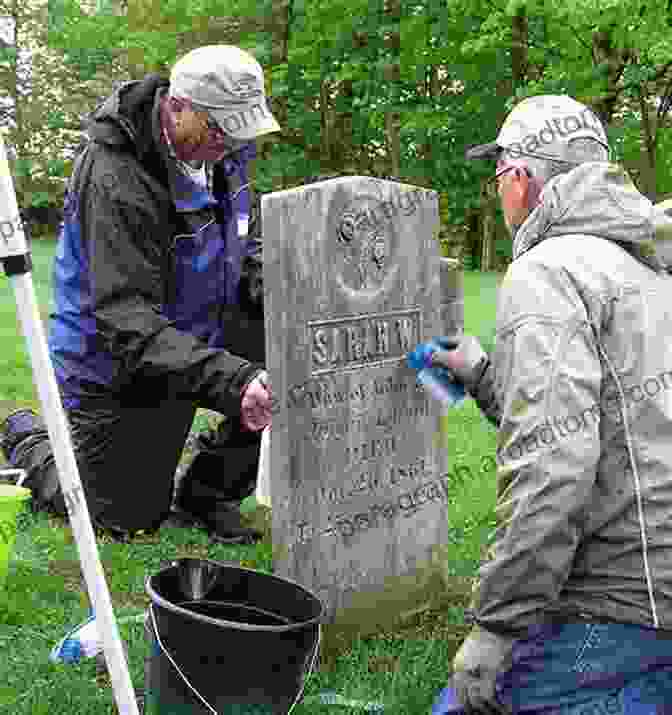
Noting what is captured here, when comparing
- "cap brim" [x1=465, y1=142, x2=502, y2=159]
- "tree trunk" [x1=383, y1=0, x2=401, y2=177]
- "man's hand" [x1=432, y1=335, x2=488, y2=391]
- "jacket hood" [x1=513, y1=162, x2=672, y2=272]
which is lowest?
"man's hand" [x1=432, y1=335, x2=488, y2=391]

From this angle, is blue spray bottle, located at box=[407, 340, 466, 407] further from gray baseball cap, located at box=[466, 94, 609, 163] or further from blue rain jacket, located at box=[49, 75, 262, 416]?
gray baseball cap, located at box=[466, 94, 609, 163]

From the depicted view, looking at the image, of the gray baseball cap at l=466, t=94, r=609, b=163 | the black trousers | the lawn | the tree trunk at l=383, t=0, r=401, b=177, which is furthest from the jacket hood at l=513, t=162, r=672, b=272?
the tree trunk at l=383, t=0, r=401, b=177

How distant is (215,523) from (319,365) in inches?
69.9

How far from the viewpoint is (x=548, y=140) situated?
299 cm

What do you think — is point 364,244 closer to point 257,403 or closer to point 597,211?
point 257,403

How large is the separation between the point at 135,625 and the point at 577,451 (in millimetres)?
2252

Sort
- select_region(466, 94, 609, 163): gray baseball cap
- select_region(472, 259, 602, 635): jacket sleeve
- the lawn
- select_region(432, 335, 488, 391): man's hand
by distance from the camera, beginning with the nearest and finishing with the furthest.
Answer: select_region(472, 259, 602, 635): jacket sleeve < select_region(466, 94, 609, 163): gray baseball cap < the lawn < select_region(432, 335, 488, 391): man's hand

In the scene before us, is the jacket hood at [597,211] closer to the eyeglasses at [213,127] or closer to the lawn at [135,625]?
the lawn at [135,625]

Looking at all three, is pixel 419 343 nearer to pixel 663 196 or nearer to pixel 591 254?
pixel 591 254

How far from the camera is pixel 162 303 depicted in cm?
481

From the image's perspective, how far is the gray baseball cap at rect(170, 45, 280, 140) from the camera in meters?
4.39

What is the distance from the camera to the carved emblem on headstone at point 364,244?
4129 mm

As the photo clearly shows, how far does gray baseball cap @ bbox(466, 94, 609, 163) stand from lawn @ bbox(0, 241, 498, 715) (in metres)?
1.94

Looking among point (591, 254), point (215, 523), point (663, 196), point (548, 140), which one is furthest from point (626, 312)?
point (663, 196)
